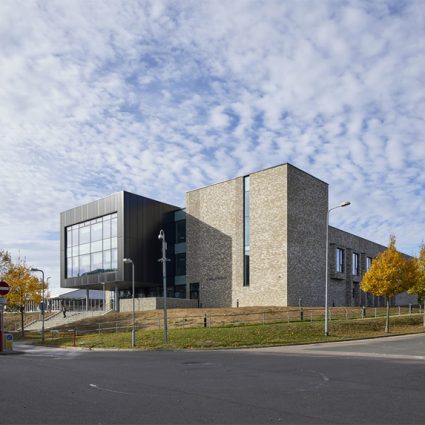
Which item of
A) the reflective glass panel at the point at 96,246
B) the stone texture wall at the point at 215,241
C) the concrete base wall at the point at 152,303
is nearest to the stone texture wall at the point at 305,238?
the stone texture wall at the point at 215,241

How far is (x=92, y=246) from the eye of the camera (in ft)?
187

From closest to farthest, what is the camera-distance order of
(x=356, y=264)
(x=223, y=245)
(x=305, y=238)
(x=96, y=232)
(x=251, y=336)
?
(x=251, y=336) → (x=305, y=238) → (x=223, y=245) → (x=96, y=232) → (x=356, y=264)

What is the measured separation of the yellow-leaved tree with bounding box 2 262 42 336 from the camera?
154 feet

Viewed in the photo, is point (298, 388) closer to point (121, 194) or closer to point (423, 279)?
point (423, 279)

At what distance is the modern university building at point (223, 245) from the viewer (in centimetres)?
4862

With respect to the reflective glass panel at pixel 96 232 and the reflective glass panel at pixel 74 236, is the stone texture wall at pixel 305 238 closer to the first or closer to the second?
the reflective glass panel at pixel 96 232

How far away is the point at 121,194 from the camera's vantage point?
53.7m

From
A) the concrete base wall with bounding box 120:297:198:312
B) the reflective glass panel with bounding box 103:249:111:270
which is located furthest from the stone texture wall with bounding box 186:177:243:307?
the reflective glass panel with bounding box 103:249:111:270

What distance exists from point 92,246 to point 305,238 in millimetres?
22959

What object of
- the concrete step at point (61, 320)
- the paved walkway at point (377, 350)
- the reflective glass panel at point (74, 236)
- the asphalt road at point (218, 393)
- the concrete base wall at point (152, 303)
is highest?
→ the reflective glass panel at point (74, 236)

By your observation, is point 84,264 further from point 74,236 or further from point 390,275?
point 390,275

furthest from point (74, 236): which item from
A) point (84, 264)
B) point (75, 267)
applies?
point (84, 264)

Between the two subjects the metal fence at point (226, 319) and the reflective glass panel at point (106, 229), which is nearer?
the metal fence at point (226, 319)

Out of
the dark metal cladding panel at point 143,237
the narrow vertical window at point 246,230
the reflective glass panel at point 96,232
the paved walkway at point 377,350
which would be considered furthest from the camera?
the reflective glass panel at point 96,232
